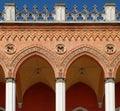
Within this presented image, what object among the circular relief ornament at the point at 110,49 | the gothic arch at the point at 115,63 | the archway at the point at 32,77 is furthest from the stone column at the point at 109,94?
the archway at the point at 32,77

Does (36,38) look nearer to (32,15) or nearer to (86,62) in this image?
(32,15)

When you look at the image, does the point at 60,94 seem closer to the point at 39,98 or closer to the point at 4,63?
the point at 4,63

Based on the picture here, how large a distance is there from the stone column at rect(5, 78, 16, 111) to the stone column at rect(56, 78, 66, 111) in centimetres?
171

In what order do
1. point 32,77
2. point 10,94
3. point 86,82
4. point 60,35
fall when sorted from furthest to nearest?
point 86,82 < point 32,77 < point 60,35 < point 10,94

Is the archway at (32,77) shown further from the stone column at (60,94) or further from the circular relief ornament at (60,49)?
the stone column at (60,94)

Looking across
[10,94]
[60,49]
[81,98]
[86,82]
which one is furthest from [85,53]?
[10,94]

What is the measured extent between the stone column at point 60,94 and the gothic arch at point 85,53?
485mm

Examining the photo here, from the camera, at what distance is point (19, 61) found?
894 inches

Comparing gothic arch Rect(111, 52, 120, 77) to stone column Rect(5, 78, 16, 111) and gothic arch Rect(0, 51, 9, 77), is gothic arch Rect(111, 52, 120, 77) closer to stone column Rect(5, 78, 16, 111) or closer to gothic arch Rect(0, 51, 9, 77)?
stone column Rect(5, 78, 16, 111)

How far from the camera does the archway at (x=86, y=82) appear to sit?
24125mm

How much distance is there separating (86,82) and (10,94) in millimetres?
4269

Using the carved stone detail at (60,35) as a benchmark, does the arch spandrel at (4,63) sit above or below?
below

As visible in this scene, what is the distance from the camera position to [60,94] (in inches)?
886

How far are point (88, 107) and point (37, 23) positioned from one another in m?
4.69
